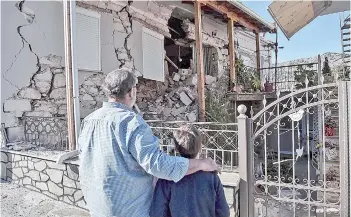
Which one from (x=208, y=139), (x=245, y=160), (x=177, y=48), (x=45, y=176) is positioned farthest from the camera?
(x=177, y=48)

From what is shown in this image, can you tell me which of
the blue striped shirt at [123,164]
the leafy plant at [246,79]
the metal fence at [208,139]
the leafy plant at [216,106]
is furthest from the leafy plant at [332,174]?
the leafy plant at [246,79]

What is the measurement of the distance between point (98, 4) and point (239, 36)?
8.29m

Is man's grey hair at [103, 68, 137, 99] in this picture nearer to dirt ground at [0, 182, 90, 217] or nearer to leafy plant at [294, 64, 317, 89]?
dirt ground at [0, 182, 90, 217]

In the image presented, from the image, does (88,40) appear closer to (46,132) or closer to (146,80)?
(46,132)

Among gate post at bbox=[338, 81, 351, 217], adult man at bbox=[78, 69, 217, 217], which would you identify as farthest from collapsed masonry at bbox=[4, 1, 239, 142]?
gate post at bbox=[338, 81, 351, 217]

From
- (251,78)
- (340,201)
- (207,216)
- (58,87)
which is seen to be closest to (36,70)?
(58,87)

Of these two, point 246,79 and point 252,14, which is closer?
point 252,14

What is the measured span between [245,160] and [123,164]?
1507 millimetres

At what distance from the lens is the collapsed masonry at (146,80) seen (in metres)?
5.08

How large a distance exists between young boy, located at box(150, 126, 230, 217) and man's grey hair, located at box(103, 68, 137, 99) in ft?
1.50

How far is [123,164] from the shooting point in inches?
62.6

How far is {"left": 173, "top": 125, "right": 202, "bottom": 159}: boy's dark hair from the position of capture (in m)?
1.79

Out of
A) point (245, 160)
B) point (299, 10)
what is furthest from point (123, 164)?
point (299, 10)

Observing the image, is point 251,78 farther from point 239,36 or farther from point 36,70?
point 36,70
